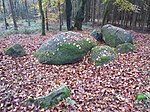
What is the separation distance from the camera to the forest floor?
5723mm

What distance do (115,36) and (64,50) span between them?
13.7ft

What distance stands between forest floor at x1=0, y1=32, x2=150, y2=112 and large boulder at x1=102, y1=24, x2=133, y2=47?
6.91ft

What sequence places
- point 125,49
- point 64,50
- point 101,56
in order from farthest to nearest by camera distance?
point 125,49, point 64,50, point 101,56

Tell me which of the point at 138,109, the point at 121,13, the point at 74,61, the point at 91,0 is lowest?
the point at 138,109

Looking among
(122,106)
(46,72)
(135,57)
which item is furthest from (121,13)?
(122,106)

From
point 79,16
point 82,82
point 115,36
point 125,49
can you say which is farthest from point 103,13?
point 82,82

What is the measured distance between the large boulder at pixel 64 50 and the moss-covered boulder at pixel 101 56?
1.77 ft

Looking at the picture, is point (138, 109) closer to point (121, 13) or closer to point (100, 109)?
point (100, 109)

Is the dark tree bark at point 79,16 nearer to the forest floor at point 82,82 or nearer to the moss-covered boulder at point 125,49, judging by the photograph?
the moss-covered boulder at point 125,49

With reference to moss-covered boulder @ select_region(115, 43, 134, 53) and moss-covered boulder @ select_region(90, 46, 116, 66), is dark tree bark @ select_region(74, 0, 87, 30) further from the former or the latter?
moss-covered boulder @ select_region(90, 46, 116, 66)

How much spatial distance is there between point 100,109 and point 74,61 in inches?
152

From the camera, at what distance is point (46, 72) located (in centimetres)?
811

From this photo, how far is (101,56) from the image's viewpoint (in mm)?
8789

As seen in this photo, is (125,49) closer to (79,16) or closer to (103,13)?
(79,16)
